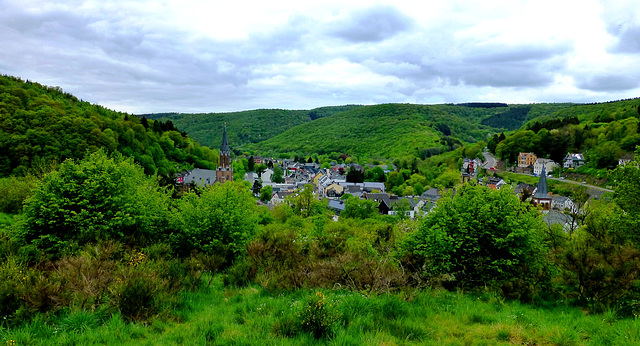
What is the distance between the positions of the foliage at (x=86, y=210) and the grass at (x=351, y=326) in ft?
16.6

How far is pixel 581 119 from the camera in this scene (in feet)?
368

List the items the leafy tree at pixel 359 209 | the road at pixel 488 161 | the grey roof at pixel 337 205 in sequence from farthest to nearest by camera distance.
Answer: the road at pixel 488 161
the grey roof at pixel 337 205
the leafy tree at pixel 359 209

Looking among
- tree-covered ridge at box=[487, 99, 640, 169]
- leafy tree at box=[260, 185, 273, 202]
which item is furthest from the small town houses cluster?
tree-covered ridge at box=[487, 99, 640, 169]

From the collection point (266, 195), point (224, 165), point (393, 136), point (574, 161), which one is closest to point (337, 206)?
point (266, 195)

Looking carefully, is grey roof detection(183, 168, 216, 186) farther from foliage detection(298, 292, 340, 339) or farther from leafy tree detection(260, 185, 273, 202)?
foliage detection(298, 292, 340, 339)

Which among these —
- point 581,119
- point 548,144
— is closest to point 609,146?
point 548,144

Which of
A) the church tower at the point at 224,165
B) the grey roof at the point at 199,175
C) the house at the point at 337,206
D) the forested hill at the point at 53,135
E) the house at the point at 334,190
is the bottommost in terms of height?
the house at the point at 334,190

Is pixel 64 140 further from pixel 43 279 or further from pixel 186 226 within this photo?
pixel 43 279

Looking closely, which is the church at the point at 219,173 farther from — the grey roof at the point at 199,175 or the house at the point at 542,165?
the house at the point at 542,165

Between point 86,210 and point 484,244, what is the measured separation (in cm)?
1132

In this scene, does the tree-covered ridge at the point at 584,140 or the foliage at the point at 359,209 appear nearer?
the foliage at the point at 359,209

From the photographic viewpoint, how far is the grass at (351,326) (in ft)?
15.2

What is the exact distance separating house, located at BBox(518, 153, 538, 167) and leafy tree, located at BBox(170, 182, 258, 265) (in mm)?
88613

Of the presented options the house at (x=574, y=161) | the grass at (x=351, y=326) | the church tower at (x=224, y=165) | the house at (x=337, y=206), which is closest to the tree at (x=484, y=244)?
the grass at (x=351, y=326)
